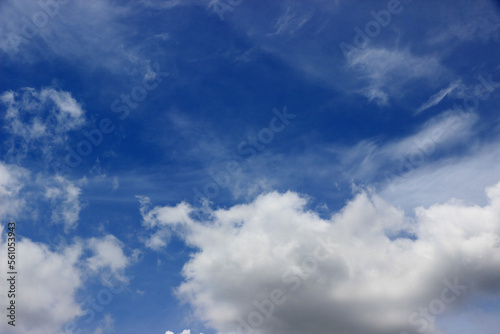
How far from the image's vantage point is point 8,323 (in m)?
61.7

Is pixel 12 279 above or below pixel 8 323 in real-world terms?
above

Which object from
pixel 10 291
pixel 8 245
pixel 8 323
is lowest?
pixel 8 323

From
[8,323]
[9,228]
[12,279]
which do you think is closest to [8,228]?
[9,228]

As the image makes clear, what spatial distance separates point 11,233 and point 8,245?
2430 millimetres

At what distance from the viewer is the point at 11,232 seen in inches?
2420

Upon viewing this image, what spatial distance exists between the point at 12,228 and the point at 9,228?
0.55 meters

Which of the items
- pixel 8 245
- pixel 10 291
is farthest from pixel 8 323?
pixel 8 245

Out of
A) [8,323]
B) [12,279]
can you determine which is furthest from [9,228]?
[8,323]

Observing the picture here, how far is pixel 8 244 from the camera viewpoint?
60.4 m

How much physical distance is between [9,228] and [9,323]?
1951 cm

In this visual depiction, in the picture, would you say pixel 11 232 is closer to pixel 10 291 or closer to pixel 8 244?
pixel 8 244

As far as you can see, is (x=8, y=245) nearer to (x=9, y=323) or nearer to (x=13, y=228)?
(x=13, y=228)

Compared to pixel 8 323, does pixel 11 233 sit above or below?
above

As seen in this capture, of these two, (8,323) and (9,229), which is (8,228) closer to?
(9,229)
